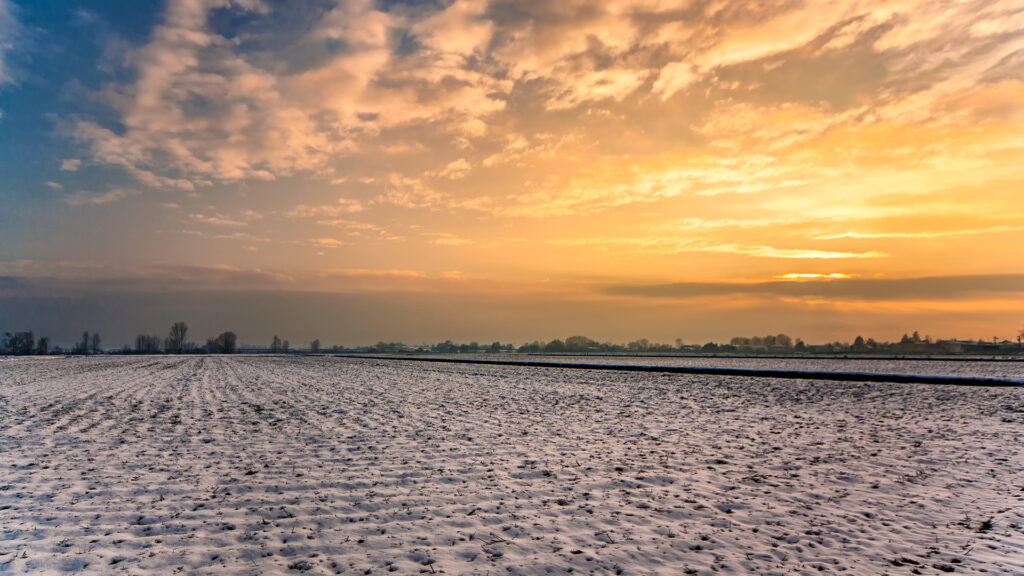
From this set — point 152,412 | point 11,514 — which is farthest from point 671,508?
point 152,412

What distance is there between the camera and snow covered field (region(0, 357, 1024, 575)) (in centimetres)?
789

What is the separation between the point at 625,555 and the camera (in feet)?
26.0

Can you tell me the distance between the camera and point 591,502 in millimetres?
10391

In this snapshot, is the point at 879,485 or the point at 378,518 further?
the point at 879,485

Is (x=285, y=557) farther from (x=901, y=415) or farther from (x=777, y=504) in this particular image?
(x=901, y=415)

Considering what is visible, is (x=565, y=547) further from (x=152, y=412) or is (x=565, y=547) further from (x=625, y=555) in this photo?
(x=152, y=412)

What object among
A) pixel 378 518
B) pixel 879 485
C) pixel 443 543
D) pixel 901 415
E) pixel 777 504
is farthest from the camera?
pixel 901 415

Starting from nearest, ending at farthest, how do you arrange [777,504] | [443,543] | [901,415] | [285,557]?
1. [285,557]
2. [443,543]
3. [777,504]
4. [901,415]

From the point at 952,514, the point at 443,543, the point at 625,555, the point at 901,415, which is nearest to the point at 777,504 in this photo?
the point at 952,514

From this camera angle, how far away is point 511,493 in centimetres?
1097

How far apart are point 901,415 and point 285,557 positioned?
78.1ft

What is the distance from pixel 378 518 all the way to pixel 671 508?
5.03 m

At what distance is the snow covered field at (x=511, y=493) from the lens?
7.89 m

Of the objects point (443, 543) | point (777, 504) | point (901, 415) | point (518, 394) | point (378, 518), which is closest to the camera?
point (443, 543)
